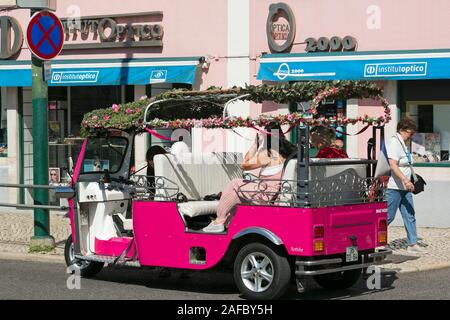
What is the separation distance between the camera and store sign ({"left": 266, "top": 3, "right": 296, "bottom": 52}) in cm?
1672

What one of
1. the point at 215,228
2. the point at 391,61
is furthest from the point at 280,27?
the point at 215,228

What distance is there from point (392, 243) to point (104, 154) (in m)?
4.72

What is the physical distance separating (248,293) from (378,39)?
25.0 ft

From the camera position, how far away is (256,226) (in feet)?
31.4

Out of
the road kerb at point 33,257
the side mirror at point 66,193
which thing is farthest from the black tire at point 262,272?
the road kerb at point 33,257

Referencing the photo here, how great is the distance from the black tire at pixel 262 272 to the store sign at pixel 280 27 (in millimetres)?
7694

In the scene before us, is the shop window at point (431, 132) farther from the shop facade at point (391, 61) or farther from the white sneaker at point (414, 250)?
the white sneaker at point (414, 250)

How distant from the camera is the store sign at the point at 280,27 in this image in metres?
16.7

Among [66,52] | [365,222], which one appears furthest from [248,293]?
[66,52]

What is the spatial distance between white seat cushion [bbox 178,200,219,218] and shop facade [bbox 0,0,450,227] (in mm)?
3701

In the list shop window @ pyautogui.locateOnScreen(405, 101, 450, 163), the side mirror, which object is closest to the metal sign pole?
the side mirror

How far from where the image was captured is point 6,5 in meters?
19.0

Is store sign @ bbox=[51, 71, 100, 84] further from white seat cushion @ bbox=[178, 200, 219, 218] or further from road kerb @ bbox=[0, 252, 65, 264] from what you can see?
white seat cushion @ bbox=[178, 200, 219, 218]
